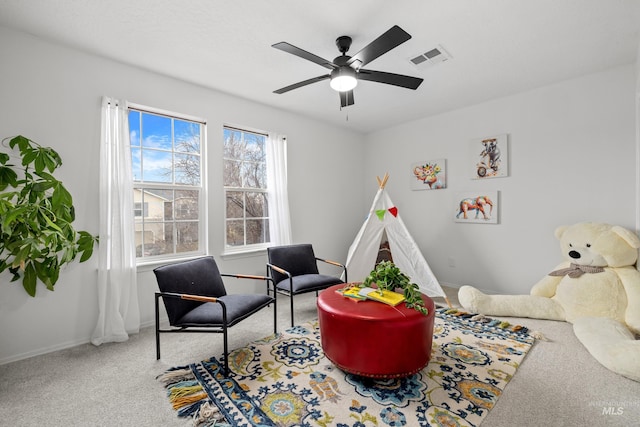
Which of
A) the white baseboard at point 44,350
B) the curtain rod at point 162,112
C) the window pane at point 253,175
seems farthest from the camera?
the window pane at point 253,175

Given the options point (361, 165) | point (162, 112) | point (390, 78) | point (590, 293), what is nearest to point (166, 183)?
point (162, 112)

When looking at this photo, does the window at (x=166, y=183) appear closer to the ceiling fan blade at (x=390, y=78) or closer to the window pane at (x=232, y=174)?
the window pane at (x=232, y=174)

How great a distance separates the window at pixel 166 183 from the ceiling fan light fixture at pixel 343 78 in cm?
181

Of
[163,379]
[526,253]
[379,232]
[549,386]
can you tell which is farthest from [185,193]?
[526,253]

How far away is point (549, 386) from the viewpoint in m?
1.88

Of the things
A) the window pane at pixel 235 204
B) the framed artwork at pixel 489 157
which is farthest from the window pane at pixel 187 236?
the framed artwork at pixel 489 157

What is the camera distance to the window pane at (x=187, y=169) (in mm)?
3227

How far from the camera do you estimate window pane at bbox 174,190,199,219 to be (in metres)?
3.22

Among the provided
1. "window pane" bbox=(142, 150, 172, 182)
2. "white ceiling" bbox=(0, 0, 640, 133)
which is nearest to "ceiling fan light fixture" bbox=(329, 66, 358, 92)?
"white ceiling" bbox=(0, 0, 640, 133)

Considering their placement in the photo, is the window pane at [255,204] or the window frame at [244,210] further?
the window pane at [255,204]

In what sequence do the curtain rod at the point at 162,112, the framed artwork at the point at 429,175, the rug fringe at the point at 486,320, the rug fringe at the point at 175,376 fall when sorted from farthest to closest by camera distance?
1. the framed artwork at the point at 429,175
2. the curtain rod at the point at 162,112
3. the rug fringe at the point at 486,320
4. the rug fringe at the point at 175,376

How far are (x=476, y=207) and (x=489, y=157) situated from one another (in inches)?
26.2

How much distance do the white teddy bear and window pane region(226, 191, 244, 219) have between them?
2.77 meters

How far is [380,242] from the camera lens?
403 centimetres
